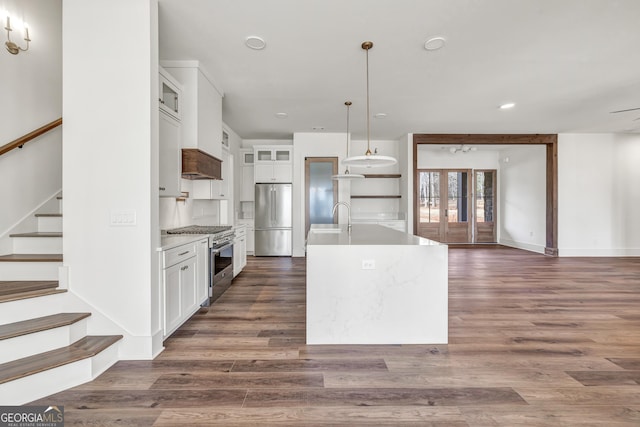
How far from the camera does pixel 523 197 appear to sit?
7629 mm

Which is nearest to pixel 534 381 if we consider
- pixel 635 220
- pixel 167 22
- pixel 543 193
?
pixel 167 22

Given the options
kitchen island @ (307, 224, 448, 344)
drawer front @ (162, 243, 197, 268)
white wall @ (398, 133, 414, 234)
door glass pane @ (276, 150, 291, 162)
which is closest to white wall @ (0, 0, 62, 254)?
drawer front @ (162, 243, 197, 268)

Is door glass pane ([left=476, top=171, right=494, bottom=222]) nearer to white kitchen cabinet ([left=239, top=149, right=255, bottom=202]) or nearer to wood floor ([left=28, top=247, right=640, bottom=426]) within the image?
wood floor ([left=28, top=247, right=640, bottom=426])

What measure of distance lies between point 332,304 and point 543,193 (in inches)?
281

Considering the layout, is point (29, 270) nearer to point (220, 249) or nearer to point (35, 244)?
point (35, 244)

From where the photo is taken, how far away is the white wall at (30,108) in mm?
2547

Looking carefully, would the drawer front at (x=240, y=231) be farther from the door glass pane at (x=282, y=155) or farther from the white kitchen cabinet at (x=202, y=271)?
the door glass pane at (x=282, y=155)

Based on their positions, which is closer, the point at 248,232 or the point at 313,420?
the point at 313,420

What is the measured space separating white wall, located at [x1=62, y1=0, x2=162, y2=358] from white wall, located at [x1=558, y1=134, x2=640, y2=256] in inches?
321

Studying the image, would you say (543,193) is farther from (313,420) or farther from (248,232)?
(313,420)

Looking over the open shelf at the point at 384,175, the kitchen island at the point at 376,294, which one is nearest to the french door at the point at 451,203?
the open shelf at the point at 384,175

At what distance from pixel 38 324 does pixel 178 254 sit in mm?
985

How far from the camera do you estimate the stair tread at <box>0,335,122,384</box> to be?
1.64 m

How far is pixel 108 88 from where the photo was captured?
213 centimetres
